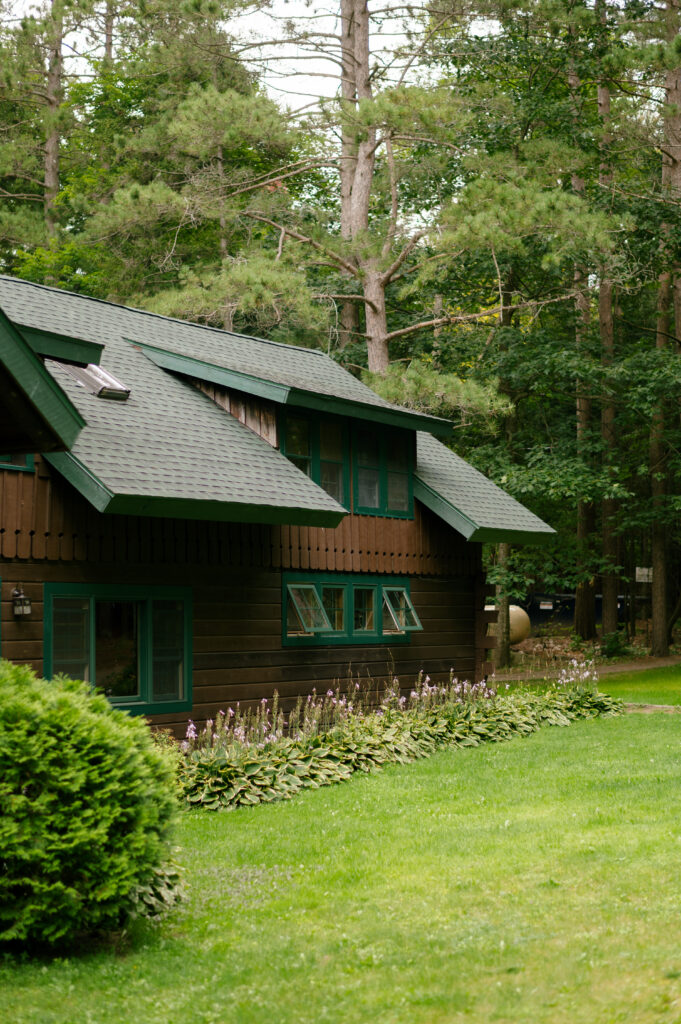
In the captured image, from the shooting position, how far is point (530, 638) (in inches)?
1417

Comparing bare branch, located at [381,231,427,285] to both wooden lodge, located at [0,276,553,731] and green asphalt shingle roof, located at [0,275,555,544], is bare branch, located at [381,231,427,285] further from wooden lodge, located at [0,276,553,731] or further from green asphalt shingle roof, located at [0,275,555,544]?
green asphalt shingle roof, located at [0,275,555,544]

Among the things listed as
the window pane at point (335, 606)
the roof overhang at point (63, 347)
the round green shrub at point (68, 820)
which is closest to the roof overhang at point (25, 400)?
the roof overhang at point (63, 347)

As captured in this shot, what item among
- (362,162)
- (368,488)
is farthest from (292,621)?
(362,162)

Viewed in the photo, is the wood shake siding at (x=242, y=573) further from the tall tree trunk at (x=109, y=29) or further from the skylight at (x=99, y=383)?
the tall tree trunk at (x=109, y=29)

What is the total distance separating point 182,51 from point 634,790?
22386 mm

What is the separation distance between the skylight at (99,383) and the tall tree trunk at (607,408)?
14.5 meters

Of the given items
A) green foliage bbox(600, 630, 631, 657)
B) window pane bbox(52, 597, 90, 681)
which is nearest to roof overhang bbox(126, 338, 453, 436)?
window pane bbox(52, 597, 90, 681)

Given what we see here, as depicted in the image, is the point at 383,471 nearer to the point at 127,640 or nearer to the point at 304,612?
the point at 304,612

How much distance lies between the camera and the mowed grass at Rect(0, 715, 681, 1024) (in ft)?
17.6

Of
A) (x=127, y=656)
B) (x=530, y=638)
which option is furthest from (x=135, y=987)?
(x=530, y=638)

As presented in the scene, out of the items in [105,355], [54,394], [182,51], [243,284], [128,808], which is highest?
[182,51]

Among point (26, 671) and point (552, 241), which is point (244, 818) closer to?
point (26, 671)

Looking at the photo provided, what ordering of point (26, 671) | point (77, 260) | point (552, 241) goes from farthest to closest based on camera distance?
point (77, 260) → point (552, 241) → point (26, 671)

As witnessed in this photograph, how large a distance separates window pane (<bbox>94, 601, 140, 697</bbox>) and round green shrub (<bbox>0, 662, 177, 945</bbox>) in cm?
611
